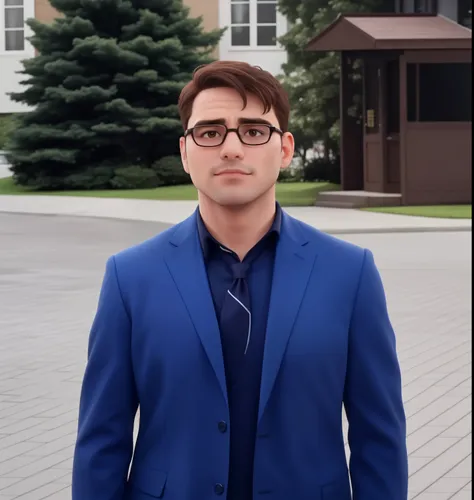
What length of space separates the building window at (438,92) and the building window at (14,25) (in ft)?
102

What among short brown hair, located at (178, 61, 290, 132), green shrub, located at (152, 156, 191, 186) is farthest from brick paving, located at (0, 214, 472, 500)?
green shrub, located at (152, 156, 191, 186)

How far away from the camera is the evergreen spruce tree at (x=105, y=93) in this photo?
42469mm

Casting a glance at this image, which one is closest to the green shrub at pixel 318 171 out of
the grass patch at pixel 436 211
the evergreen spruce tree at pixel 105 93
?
the evergreen spruce tree at pixel 105 93

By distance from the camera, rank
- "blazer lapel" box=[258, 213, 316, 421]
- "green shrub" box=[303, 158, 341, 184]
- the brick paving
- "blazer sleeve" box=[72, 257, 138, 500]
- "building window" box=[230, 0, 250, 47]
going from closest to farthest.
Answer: "blazer lapel" box=[258, 213, 316, 421]
"blazer sleeve" box=[72, 257, 138, 500]
the brick paving
"green shrub" box=[303, 158, 341, 184]
"building window" box=[230, 0, 250, 47]

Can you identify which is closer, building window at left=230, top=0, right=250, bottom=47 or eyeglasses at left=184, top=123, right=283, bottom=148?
eyeglasses at left=184, top=123, right=283, bottom=148

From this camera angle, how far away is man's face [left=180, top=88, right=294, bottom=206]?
2.76m

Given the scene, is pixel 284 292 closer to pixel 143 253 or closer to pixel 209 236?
pixel 209 236

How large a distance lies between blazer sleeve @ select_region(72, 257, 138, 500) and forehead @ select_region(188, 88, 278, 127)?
359 mm

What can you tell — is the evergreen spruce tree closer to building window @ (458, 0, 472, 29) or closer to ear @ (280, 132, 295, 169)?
building window @ (458, 0, 472, 29)

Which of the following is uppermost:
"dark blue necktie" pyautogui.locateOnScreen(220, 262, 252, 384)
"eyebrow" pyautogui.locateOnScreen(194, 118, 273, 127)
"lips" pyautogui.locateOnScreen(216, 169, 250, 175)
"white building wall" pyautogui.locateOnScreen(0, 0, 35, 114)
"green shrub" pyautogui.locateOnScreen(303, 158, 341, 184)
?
"white building wall" pyautogui.locateOnScreen(0, 0, 35, 114)

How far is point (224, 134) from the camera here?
110 inches

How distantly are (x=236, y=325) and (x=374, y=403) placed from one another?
0.35m

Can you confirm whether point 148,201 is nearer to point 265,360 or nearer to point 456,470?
point 456,470

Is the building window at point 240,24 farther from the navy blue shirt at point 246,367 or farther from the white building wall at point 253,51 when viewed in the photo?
the navy blue shirt at point 246,367
